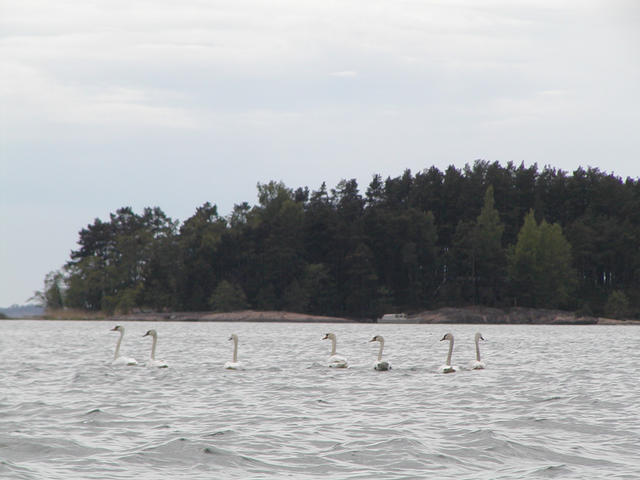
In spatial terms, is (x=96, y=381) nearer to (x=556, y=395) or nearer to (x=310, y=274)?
(x=556, y=395)

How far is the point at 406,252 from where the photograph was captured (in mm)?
121875

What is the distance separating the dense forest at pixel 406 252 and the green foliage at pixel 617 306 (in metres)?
0.26

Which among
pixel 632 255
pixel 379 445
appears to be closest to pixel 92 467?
pixel 379 445

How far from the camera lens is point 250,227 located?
12950cm

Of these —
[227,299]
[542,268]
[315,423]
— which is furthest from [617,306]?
[315,423]

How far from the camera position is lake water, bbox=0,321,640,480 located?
1292cm

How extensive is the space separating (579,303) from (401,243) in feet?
82.2

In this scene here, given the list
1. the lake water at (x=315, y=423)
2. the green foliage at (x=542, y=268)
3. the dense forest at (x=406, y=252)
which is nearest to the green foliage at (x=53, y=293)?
the dense forest at (x=406, y=252)

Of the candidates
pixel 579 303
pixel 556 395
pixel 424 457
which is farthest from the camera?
pixel 579 303

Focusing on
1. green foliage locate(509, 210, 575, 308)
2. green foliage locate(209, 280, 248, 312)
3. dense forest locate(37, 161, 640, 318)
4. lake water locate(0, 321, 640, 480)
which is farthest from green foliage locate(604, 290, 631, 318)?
lake water locate(0, 321, 640, 480)

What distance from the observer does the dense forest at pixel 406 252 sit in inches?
4798

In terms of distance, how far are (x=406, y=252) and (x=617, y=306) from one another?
27732mm

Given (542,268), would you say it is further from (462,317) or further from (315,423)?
(315,423)

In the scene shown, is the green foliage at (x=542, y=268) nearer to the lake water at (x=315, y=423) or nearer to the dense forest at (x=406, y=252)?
the dense forest at (x=406, y=252)
